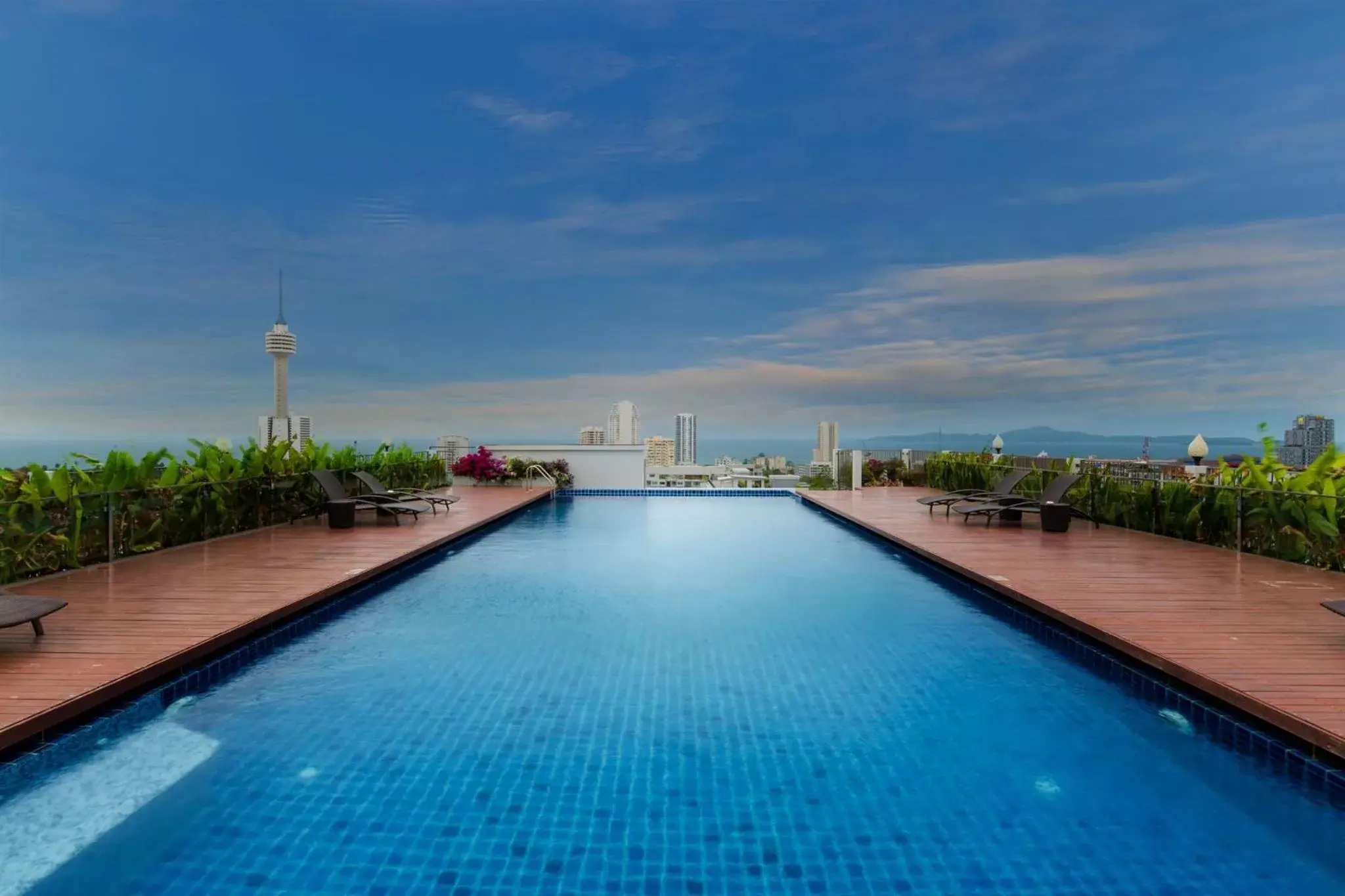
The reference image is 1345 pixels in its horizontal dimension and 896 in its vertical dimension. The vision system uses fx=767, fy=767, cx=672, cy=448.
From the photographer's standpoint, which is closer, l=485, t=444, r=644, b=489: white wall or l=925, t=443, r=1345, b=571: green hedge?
l=925, t=443, r=1345, b=571: green hedge

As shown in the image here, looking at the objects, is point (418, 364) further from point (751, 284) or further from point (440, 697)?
point (440, 697)

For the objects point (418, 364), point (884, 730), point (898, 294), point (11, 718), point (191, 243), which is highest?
point (191, 243)

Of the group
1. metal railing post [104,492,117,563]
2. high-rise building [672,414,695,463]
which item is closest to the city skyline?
high-rise building [672,414,695,463]

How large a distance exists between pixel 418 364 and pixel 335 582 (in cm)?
2271

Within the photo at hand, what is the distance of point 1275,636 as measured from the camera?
4.41m

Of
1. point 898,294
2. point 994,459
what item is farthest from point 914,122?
point 994,459

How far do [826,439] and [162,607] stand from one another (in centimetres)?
1984

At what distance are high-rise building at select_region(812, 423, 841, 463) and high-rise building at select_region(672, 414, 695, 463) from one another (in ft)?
32.8

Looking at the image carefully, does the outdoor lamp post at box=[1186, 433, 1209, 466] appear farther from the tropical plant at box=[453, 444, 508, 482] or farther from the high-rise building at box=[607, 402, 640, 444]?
the high-rise building at box=[607, 402, 640, 444]

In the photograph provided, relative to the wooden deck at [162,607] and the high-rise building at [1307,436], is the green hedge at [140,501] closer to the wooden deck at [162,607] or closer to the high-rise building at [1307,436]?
the wooden deck at [162,607]

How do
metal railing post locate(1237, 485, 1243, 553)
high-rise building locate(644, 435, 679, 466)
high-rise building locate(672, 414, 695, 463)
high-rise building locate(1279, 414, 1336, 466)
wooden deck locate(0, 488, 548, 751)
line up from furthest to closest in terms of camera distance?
high-rise building locate(672, 414, 695, 463), high-rise building locate(644, 435, 679, 466), high-rise building locate(1279, 414, 1336, 466), metal railing post locate(1237, 485, 1243, 553), wooden deck locate(0, 488, 548, 751)

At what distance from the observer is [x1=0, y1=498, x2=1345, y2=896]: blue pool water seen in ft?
8.53

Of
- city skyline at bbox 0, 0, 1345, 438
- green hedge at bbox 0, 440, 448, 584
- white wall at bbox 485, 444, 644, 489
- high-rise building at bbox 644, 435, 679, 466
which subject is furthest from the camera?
high-rise building at bbox 644, 435, 679, 466

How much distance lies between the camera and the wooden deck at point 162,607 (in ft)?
11.6
